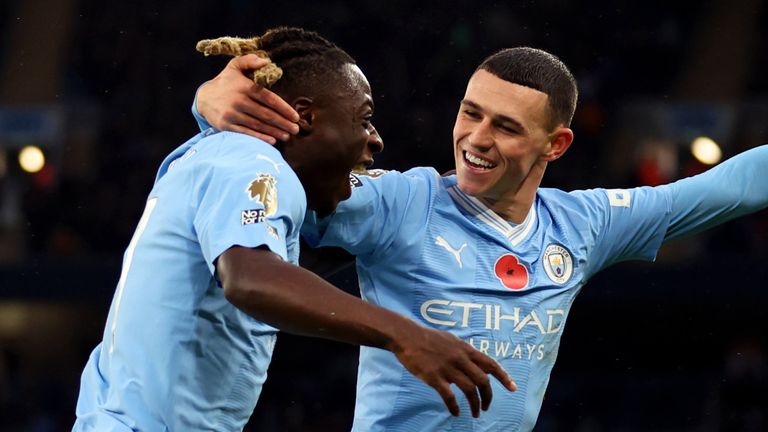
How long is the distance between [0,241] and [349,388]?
12.0 ft

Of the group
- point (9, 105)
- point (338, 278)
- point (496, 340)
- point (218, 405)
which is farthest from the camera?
point (9, 105)

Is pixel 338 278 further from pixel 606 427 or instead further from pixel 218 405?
pixel 218 405

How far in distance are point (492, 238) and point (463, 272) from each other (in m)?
0.15

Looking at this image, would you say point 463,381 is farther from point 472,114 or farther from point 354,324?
point 472,114

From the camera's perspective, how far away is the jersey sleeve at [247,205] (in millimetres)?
2371

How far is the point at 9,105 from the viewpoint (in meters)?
12.2

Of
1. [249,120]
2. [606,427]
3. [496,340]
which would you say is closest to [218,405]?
[249,120]

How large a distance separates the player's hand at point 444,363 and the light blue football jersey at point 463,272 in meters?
0.99

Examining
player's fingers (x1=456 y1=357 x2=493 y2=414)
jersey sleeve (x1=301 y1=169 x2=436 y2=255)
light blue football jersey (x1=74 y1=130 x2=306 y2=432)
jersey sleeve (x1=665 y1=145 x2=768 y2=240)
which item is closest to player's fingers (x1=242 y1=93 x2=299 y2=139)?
light blue football jersey (x1=74 y1=130 x2=306 y2=432)

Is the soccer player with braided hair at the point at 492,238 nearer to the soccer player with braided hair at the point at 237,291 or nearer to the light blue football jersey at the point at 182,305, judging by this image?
the soccer player with braided hair at the point at 237,291

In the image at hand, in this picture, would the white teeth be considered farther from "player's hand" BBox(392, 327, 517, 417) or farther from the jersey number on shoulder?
"player's hand" BBox(392, 327, 517, 417)

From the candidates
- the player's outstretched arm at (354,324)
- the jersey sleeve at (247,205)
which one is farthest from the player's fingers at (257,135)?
the player's outstretched arm at (354,324)

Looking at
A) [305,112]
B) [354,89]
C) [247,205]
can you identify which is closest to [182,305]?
[247,205]

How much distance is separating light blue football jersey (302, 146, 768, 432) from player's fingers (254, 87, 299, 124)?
Result: 1.33 feet
